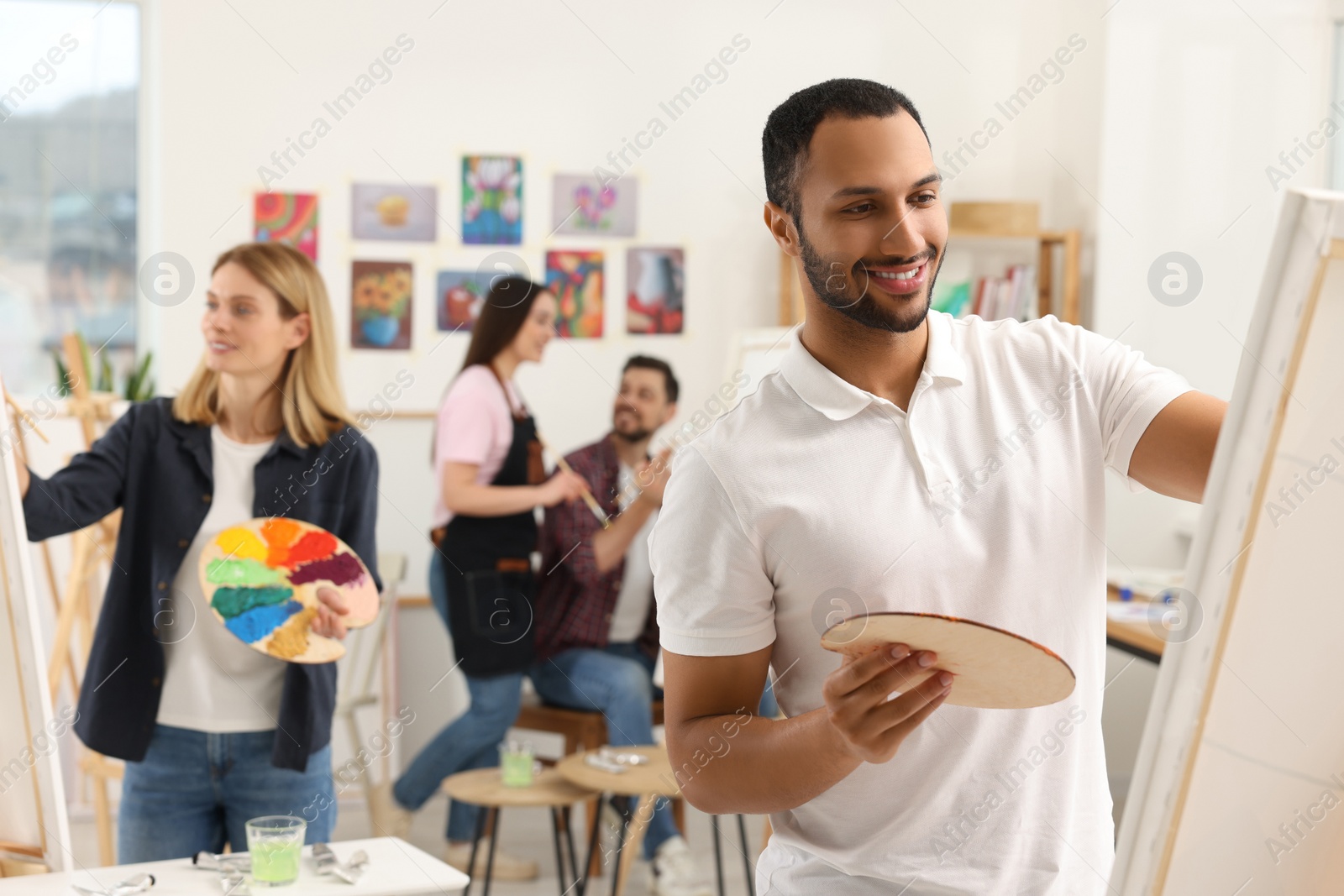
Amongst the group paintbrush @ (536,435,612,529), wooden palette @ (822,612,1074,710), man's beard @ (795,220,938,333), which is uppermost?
man's beard @ (795,220,938,333)

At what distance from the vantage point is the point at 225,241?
464cm

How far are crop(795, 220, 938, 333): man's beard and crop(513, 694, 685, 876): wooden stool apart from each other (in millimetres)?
2923

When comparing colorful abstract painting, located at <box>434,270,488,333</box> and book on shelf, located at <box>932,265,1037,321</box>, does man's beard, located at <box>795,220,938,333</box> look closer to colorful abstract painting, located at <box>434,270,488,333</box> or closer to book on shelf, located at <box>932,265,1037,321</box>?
book on shelf, located at <box>932,265,1037,321</box>

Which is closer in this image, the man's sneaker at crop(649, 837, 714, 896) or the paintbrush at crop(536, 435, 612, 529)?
the man's sneaker at crop(649, 837, 714, 896)

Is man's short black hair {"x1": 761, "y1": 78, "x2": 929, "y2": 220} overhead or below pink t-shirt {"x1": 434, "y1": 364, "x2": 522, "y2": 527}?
overhead

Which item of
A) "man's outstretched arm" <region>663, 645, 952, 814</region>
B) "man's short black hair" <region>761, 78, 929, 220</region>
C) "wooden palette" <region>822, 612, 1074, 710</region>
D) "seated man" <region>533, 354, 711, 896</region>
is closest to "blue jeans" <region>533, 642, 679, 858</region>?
"seated man" <region>533, 354, 711, 896</region>

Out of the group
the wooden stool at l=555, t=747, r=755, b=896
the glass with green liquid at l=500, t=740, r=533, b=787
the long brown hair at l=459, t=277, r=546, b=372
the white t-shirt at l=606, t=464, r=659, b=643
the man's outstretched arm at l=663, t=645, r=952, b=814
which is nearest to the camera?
the man's outstretched arm at l=663, t=645, r=952, b=814

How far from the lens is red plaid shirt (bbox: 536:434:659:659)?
3.98m

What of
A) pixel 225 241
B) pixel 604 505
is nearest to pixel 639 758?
pixel 604 505

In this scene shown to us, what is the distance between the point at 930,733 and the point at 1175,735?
47 cm

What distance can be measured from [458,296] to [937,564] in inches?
152

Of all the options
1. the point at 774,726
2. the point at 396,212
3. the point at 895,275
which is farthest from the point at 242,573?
the point at 396,212

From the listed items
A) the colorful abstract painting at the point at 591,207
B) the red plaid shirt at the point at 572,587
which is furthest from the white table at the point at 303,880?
the colorful abstract painting at the point at 591,207

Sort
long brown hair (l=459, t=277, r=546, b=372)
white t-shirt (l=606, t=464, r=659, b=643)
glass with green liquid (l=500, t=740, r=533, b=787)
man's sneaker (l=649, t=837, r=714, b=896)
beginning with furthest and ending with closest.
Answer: white t-shirt (l=606, t=464, r=659, b=643)
long brown hair (l=459, t=277, r=546, b=372)
man's sneaker (l=649, t=837, r=714, b=896)
glass with green liquid (l=500, t=740, r=533, b=787)
